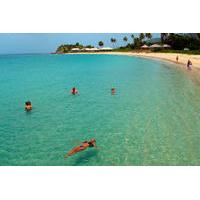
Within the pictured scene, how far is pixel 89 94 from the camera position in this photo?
20625mm

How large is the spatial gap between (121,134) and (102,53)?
67.7m

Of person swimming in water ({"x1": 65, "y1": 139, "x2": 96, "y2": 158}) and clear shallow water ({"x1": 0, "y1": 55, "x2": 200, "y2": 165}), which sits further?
person swimming in water ({"x1": 65, "y1": 139, "x2": 96, "y2": 158})

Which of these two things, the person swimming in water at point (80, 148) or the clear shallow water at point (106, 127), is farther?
the person swimming in water at point (80, 148)

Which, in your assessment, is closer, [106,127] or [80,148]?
→ [80,148]
